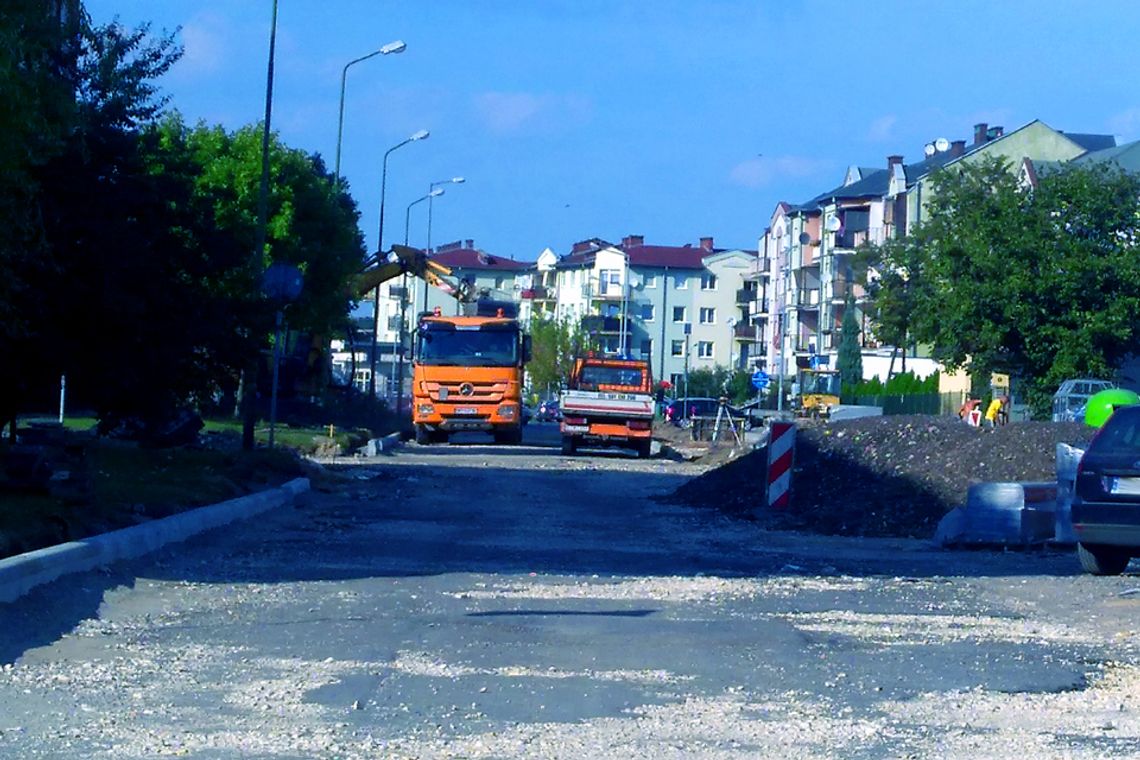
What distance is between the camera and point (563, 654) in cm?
870

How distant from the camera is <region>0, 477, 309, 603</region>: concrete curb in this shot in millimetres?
9750

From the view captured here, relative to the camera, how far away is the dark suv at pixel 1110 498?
1327 centimetres

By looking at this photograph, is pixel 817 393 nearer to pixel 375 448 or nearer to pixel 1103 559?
pixel 375 448

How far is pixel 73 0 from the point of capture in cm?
1340

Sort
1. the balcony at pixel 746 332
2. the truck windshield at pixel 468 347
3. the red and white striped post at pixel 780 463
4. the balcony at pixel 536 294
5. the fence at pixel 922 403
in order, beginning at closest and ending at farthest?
the red and white striped post at pixel 780 463 < the truck windshield at pixel 468 347 < the fence at pixel 922 403 < the balcony at pixel 746 332 < the balcony at pixel 536 294

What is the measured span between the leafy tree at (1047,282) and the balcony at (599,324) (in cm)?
4099

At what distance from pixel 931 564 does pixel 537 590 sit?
4649mm

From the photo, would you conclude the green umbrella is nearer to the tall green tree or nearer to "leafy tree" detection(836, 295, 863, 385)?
"leafy tree" detection(836, 295, 863, 385)

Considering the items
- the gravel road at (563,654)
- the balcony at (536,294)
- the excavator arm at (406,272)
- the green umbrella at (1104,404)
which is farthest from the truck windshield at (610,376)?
the balcony at (536,294)

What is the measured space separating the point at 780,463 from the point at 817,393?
185 feet

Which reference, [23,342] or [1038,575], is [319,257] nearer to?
[23,342]

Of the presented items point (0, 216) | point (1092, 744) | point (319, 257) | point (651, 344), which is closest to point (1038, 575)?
point (1092, 744)

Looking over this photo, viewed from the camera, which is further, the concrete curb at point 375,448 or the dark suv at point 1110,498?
the concrete curb at point 375,448

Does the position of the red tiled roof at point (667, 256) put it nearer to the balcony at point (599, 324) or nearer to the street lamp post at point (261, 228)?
the balcony at point (599, 324)
